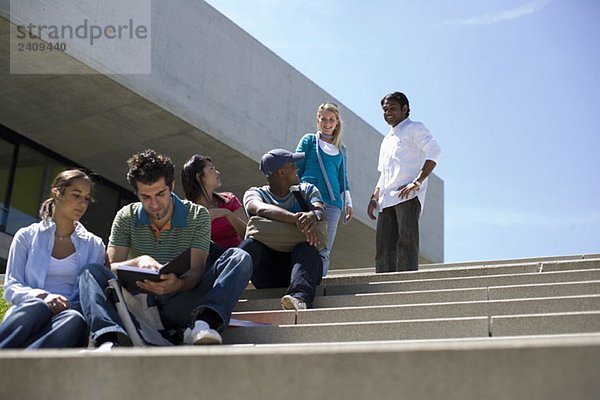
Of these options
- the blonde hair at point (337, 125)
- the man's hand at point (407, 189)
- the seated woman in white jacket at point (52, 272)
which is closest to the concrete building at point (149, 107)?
the blonde hair at point (337, 125)

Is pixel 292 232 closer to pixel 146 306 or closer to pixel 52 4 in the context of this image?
pixel 146 306

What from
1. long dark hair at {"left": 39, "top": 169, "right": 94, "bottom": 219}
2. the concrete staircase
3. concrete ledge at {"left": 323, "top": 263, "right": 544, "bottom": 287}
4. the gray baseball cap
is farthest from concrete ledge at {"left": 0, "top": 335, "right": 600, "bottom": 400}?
concrete ledge at {"left": 323, "top": 263, "right": 544, "bottom": 287}

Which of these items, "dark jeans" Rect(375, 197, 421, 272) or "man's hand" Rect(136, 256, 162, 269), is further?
"dark jeans" Rect(375, 197, 421, 272)

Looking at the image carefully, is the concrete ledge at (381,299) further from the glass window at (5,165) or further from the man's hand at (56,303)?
the glass window at (5,165)

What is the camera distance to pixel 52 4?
1199 centimetres

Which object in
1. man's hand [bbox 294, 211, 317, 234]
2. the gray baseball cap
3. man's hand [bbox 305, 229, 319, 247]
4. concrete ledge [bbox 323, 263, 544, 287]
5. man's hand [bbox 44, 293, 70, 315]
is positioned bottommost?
man's hand [bbox 44, 293, 70, 315]

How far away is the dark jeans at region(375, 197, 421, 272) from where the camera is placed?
7.41 meters

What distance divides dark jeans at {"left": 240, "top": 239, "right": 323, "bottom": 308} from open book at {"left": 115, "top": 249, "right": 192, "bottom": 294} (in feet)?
3.27

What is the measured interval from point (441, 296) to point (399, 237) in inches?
76.8

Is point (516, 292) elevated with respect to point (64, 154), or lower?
lower

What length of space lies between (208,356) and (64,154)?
1320 centimetres

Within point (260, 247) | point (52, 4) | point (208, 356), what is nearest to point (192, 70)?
point (52, 4)

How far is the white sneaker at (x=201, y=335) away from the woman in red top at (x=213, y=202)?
2.12 m

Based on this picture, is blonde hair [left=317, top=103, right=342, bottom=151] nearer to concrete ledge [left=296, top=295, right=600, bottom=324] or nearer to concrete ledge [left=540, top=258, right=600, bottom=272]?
concrete ledge [left=540, top=258, right=600, bottom=272]
